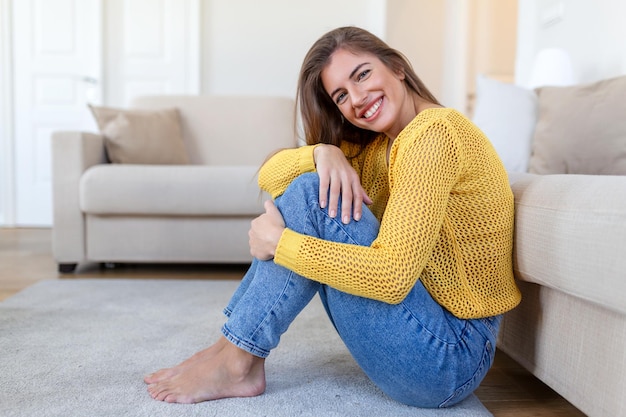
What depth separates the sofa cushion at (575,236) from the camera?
34.1 inches

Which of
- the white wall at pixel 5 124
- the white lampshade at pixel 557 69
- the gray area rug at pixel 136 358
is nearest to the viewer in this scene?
the gray area rug at pixel 136 358

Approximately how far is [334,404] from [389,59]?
2.31ft

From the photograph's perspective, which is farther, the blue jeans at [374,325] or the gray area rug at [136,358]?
the gray area rug at [136,358]

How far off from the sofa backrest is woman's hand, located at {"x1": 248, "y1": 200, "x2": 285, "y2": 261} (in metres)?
2.28

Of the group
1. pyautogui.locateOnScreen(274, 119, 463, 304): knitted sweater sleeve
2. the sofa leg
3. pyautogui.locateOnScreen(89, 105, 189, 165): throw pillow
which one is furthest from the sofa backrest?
pyautogui.locateOnScreen(274, 119, 463, 304): knitted sweater sleeve

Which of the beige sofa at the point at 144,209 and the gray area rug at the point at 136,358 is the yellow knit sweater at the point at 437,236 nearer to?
the gray area rug at the point at 136,358

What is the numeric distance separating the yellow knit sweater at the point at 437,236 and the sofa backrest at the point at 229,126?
2362 mm

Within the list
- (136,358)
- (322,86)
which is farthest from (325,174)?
(136,358)

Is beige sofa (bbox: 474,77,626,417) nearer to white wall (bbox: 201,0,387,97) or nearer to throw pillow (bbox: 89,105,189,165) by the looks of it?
throw pillow (bbox: 89,105,189,165)

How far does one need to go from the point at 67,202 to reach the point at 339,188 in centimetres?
198

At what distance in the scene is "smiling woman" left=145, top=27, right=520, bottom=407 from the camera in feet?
3.13

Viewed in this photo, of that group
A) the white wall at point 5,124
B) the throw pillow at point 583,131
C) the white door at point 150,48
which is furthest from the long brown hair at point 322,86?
the white wall at point 5,124

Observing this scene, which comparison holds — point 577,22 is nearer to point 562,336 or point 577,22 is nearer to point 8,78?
point 562,336

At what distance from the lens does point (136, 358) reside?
57.0 inches
